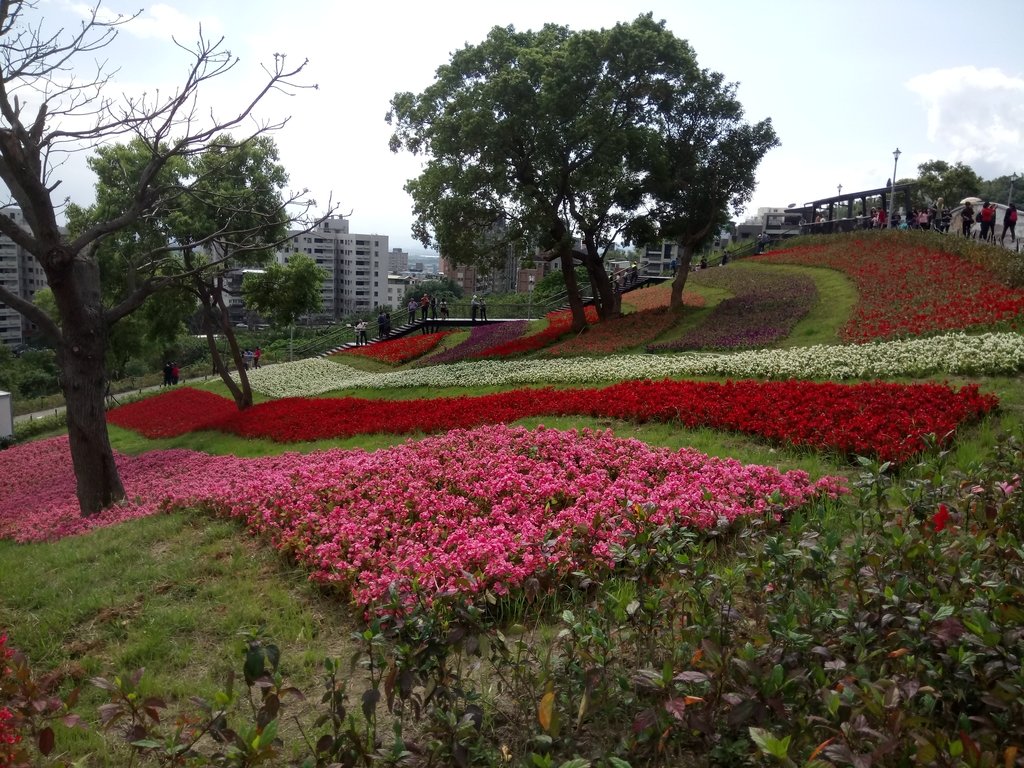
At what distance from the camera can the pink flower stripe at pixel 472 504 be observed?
4414mm

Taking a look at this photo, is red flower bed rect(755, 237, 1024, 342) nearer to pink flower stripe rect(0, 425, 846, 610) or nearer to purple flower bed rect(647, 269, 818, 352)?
purple flower bed rect(647, 269, 818, 352)

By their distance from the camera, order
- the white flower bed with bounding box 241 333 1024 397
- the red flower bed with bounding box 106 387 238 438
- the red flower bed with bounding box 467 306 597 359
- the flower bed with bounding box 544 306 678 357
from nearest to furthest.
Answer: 1. the white flower bed with bounding box 241 333 1024 397
2. the flower bed with bounding box 544 306 678 357
3. the red flower bed with bounding box 106 387 238 438
4. the red flower bed with bounding box 467 306 597 359

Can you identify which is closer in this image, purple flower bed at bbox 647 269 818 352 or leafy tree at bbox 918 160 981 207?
purple flower bed at bbox 647 269 818 352

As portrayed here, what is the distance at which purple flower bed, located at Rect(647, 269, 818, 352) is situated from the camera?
16.1 metres

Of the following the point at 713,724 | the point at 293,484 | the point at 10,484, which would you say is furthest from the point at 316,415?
the point at 713,724

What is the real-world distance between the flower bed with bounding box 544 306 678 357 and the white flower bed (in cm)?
109

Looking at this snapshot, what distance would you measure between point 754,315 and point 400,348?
13.2 meters

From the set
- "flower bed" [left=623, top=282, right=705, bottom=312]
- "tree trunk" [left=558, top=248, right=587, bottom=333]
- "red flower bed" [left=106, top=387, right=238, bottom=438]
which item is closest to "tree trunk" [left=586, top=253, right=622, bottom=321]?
"tree trunk" [left=558, top=248, right=587, bottom=333]

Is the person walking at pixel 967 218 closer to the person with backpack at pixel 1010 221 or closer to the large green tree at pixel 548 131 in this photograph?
the person with backpack at pixel 1010 221

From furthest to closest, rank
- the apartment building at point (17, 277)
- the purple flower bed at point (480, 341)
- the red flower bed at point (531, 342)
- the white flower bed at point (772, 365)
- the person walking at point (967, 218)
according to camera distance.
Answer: the apartment building at point (17, 277), the purple flower bed at point (480, 341), the person walking at point (967, 218), the red flower bed at point (531, 342), the white flower bed at point (772, 365)

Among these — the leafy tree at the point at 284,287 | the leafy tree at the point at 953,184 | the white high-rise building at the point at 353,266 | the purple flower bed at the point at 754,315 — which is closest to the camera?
the purple flower bed at the point at 754,315

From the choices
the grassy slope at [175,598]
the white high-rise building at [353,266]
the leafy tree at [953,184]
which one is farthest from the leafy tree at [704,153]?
the white high-rise building at [353,266]

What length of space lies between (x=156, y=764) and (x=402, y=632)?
1.29m

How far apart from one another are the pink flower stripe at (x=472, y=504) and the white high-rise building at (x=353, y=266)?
333ft
